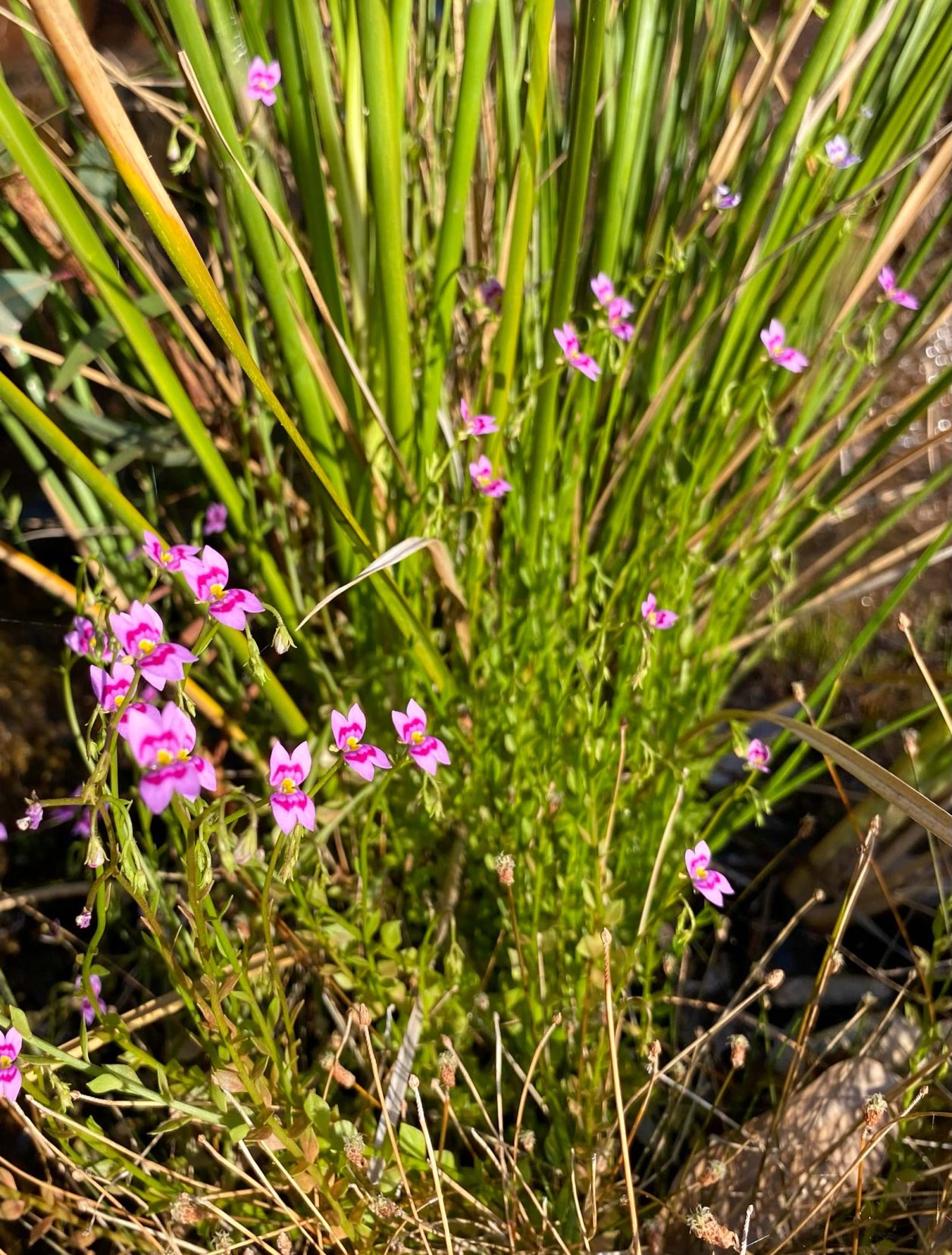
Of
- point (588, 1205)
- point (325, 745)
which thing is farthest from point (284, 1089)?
point (325, 745)

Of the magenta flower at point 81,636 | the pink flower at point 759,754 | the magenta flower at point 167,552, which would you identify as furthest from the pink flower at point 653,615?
the magenta flower at point 81,636

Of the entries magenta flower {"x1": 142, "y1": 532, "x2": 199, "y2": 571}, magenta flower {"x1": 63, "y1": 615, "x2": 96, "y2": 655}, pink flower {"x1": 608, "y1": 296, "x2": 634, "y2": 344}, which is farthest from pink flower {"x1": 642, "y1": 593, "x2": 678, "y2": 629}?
magenta flower {"x1": 63, "y1": 615, "x2": 96, "y2": 655}

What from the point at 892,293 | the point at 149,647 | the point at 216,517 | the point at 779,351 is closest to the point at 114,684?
the point at 149,647

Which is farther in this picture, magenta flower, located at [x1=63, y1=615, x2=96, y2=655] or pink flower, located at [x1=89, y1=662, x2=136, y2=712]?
magenta flower, located at [x1=63, y1=615, x2=96, y2=655]

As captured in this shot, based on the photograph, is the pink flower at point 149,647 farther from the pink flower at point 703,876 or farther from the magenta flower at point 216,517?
the magenta flower at point 216,517

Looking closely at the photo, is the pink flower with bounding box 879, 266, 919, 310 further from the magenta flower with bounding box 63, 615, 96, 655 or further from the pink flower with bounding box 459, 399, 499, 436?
the magenta flower with bounding box 63, 615, 96, 655

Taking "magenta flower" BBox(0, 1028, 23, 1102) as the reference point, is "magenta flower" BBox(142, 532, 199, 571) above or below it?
above
